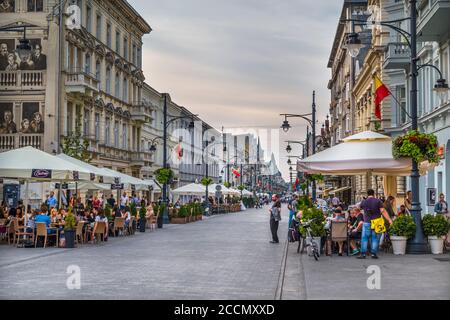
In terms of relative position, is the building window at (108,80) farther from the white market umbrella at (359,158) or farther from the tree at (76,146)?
the white market umbrella at (359,158)

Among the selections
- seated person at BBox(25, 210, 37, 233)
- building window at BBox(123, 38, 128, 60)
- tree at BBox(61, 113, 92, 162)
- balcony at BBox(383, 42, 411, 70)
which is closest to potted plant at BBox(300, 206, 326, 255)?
seated person at BBox(25, 210, 37, 233)

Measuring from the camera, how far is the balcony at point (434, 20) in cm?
2434

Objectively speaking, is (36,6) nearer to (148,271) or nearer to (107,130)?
(107,130)

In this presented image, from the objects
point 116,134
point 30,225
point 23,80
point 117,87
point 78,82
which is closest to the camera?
point 30,225

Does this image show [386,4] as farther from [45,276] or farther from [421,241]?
[45,276]

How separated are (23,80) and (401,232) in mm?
29220

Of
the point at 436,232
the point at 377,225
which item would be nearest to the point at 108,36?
the point at 436,232

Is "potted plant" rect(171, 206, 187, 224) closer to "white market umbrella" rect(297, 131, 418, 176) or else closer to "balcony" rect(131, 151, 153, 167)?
"balcony" rect(131, 151, 153, 167)

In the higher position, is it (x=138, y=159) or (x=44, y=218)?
(x=138, y=159)

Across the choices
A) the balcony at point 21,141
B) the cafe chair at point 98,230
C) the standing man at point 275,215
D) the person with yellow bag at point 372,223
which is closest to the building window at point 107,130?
the balcony at point 21,141

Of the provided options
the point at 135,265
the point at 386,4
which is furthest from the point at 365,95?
the point at 135,265

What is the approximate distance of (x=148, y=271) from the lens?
49.4ft

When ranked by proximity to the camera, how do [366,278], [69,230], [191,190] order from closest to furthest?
[366,278] → [69,230] → [191,190]
